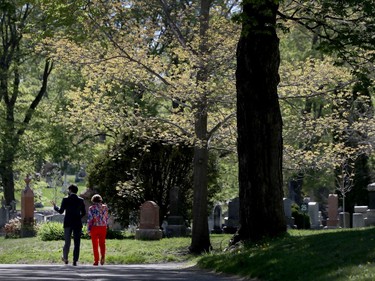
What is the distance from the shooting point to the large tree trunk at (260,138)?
2134 cm

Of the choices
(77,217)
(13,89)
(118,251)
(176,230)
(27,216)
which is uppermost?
(13,89)

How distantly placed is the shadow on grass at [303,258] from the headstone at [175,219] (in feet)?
54.6

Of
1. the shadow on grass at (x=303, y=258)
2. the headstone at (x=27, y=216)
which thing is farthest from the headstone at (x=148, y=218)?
the shadow on grass at (x=303, y=258)

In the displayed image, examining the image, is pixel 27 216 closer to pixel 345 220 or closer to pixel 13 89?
pixel 13 89

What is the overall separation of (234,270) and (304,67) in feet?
42.0

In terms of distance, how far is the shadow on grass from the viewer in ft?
47.2

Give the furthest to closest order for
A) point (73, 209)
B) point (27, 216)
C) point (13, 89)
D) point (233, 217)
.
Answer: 1. point (13, 89)
2. point (233, 217)
3. point (27, 216)
4. point (73, 209)

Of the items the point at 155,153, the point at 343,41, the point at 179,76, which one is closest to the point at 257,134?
the point at 343,41

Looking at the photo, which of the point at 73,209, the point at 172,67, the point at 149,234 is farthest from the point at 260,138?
the point at 149,234

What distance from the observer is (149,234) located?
35.2 metres

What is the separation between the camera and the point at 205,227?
30797mm

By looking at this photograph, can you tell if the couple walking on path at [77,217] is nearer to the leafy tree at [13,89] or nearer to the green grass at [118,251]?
the green grass at [118,251]

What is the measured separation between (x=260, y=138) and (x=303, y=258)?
18.1 feet

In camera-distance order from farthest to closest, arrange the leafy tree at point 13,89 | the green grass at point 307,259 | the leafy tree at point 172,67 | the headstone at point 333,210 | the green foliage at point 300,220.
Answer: the leafy tree at point 13,89 → the headstone at point 333,210 → the green foliage at point 300,220 → the leafy tree at point 172,67 → the green grass at point 307,259
